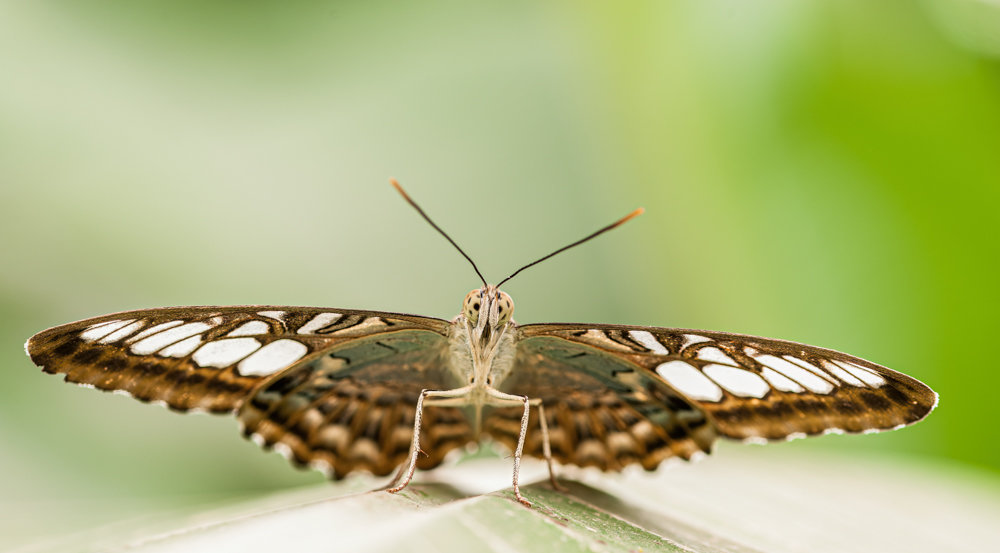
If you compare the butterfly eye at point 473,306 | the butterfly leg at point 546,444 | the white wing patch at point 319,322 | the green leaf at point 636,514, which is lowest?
the green leaf at point 636,514

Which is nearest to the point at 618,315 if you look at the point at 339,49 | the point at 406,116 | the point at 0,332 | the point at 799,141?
the point at 799,141

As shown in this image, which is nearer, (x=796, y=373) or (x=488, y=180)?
(x=796, y=373)

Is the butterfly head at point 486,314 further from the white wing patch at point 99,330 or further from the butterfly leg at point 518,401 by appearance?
the white wing patch at point 99,330

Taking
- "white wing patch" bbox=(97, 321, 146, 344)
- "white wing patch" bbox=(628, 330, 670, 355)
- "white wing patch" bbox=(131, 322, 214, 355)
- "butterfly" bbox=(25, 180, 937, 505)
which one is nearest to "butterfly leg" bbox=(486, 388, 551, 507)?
"butterfly" bbox=(25, 180, 937, 505)

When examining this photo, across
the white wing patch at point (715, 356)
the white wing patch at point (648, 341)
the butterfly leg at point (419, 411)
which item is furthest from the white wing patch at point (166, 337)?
the white wing patch at point (715, 356)

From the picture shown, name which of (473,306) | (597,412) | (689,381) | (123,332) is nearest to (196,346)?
(123,332)

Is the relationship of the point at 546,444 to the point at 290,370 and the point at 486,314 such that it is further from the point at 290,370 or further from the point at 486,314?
the point at 290,370
